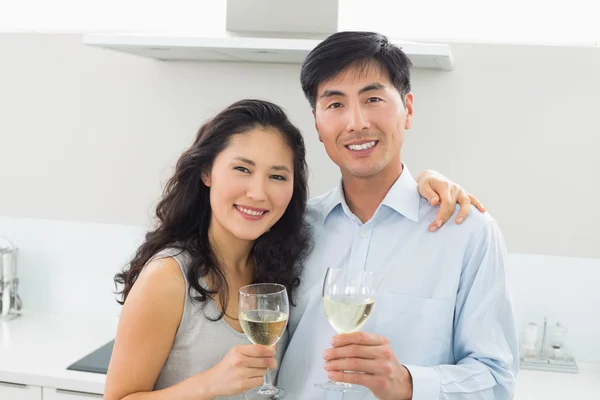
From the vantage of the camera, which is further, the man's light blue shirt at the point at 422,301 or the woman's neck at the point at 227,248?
the woman's neck at the point at 227,248

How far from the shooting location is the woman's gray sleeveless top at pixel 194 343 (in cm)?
174

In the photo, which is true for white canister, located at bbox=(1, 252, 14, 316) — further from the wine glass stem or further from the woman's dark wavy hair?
the wine glass stem

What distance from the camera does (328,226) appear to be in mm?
1967

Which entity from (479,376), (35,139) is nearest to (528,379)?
(479,376)

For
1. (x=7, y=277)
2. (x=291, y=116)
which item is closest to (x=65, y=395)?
(x=7, y=277)

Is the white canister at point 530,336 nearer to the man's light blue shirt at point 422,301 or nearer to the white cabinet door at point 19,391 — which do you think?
the man's light blue shirt at point 422,301

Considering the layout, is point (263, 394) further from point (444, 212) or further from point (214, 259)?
point (444, 212)

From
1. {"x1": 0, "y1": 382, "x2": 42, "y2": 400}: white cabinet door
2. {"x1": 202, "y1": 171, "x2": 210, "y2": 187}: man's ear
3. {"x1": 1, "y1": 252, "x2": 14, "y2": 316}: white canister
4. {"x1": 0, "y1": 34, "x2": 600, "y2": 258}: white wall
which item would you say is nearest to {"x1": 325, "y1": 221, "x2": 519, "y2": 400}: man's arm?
{"x1": 202, "y1": 171, "x2": 210, "y2": 187}: man's ear

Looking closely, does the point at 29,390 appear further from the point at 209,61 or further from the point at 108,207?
the point at 209,61

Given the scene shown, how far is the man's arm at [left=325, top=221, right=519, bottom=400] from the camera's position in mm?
1618

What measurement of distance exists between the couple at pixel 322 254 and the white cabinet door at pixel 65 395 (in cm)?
89

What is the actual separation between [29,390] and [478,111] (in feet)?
6.40

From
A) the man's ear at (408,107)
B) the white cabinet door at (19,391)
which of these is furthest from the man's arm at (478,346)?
the white cabinet door at (19,391)

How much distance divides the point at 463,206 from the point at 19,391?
1769mm
